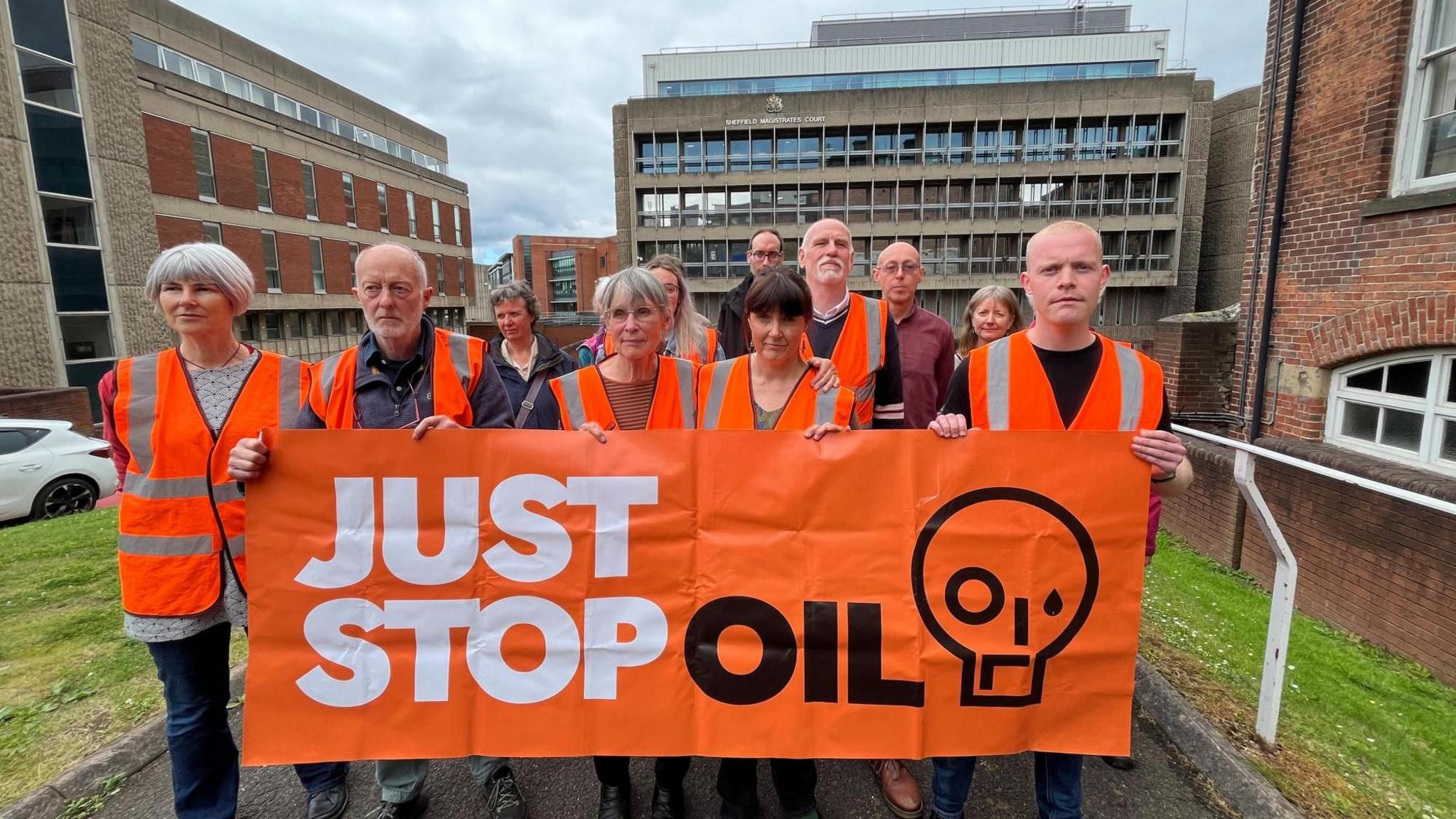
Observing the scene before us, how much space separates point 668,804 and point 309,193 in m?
38.6

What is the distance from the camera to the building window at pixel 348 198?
114ft

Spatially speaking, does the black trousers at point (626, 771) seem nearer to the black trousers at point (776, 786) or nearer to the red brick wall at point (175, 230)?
the black trousers at point (776, 786)

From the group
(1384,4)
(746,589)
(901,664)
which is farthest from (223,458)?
(1384,4)

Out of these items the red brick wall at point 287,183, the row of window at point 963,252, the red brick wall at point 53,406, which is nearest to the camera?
the red brick wall at point 53,406

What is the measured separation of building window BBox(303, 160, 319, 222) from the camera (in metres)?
32.2

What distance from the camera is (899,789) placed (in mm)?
2922

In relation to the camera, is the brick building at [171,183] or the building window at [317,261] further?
the building window at [317,261]

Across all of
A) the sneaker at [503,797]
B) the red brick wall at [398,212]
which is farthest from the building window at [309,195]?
the sneaker at [503,797]

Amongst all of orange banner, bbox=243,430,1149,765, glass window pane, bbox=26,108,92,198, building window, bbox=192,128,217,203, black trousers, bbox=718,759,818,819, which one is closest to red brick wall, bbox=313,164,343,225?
building window, bbox=192,128,217,203

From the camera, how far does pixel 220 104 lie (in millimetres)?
27453

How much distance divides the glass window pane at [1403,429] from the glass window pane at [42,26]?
97.4ft

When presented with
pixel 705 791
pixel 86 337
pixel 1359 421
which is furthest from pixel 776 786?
pixel 86 337

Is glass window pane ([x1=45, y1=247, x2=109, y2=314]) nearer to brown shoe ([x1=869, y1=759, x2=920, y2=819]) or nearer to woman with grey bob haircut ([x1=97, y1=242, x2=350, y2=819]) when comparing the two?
woman with grey bob haircut ([x1=97, y1=242, x2=350, y2=819])

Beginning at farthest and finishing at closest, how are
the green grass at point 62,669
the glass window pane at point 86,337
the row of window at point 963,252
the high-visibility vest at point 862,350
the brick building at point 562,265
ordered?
the brick building at point 562,265
the row of window at point 963,252
the glass window pane at point 86,337
the high-visibility vest at point 862,350
the green grass at point 62,669
